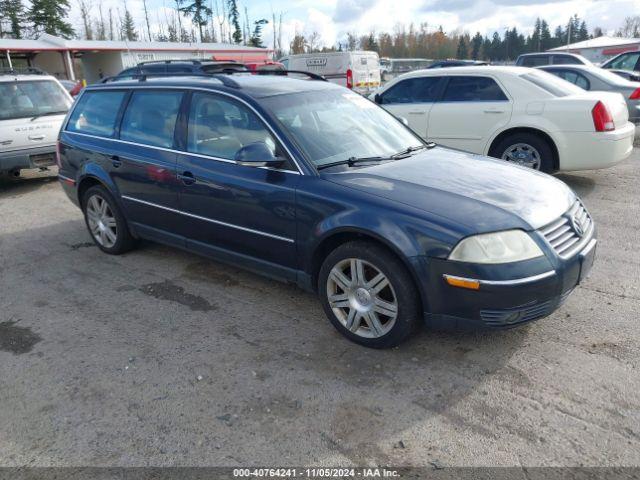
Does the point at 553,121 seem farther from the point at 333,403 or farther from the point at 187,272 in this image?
the point at 333,403

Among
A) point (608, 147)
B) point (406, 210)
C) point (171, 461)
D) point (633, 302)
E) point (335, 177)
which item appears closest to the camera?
point (171, 461)

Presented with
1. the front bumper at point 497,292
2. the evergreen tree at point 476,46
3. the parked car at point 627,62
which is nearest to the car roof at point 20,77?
the front bumper at point 497,292

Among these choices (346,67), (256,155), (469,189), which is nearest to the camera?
(469,189)

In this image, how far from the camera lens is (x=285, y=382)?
3.20 m

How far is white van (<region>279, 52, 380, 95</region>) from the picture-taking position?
20.0 m

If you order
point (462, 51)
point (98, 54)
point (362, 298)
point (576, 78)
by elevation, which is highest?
point (98, 54)

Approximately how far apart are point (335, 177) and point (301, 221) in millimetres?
382

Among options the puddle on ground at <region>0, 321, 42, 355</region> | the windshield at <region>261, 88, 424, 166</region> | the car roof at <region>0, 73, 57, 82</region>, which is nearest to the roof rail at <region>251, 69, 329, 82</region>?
the windshield at <region>261, 88, 424, 166</region>

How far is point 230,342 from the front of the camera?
145 inches

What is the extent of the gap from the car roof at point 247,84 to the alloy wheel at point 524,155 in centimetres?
358

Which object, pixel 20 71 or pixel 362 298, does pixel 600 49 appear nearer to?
pixel 20 71

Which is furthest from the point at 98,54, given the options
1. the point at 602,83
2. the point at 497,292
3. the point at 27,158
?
the point at 497,292

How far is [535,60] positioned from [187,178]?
13179 millimetres

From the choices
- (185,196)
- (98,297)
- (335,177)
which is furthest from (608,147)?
(98,297)
